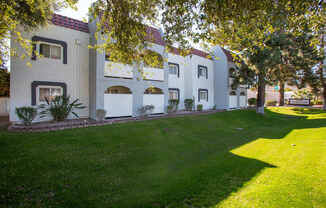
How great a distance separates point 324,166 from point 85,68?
1379 centimetres

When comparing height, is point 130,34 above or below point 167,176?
above

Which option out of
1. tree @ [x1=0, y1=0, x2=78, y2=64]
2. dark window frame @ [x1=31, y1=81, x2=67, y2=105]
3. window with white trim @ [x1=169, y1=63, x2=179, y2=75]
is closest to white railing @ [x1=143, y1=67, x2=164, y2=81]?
window with white trim @ [x1=169, y1=63, x2=179, y2=75]

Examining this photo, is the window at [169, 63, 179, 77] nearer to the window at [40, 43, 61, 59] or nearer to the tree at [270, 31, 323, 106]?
the tree at [270, 31, 323, 106]

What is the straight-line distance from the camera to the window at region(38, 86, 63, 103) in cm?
1065

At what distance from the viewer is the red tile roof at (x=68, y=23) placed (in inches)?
444

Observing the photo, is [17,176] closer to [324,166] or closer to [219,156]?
[219,156]

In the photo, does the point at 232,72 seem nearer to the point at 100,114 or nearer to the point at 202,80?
the point at 202,80

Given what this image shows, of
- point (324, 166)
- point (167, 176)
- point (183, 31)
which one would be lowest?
point (167, 176)

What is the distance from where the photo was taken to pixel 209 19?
3975 millimetres

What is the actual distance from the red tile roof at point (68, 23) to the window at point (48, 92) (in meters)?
4.42

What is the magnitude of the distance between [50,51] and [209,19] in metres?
11.3

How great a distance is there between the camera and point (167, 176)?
4621mm

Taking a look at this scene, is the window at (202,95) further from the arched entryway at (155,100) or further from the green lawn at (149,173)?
the green lawn at (149,173)

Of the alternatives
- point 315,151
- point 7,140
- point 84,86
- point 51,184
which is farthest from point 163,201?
point 84,86
